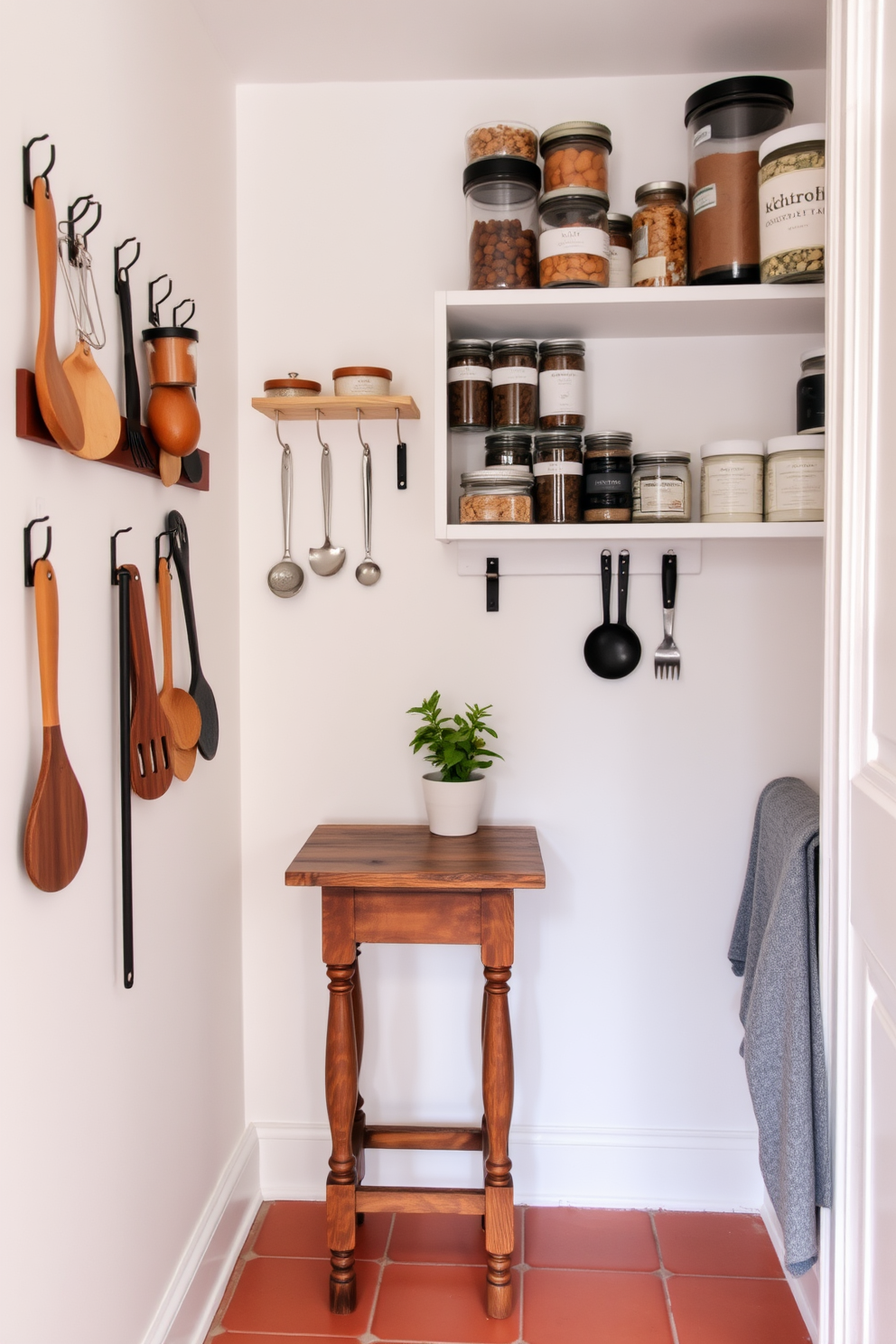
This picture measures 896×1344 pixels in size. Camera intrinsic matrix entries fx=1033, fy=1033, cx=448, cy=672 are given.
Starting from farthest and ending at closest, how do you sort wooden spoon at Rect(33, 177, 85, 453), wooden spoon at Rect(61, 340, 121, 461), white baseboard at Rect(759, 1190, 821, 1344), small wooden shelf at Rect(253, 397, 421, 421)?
small wooden shelf at Rect(253, 397, 421, 421), white baseboard at Rect(759, 1190, 821, 1344), wooden spoon at Rect(61, 340, 121, 461), wooden spoon at Rect(33, 177, 85, 453)

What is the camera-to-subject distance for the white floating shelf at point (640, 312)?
1.76 m

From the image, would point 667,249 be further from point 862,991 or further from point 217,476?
point 862,991

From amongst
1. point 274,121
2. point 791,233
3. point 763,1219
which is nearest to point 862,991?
point 763,1219

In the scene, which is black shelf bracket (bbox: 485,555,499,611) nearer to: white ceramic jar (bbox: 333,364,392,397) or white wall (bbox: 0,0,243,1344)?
white ceramic jar (bbox: 333,364,392,397)

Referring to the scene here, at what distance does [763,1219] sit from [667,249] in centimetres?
187

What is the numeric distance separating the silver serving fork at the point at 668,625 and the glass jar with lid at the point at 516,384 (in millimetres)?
387

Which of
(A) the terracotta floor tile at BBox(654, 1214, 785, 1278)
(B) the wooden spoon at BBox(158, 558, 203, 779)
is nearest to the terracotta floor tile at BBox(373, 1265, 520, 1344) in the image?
(A) the terracotta floor tile at BBox(654, 1214, 785, 1278)

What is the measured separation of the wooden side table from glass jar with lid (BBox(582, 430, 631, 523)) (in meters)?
0.62

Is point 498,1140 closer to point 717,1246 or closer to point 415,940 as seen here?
point 415,940

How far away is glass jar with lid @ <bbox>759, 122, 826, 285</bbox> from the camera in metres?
1.63

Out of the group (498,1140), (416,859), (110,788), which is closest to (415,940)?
(416,859)

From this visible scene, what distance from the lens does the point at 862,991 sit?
1342 millimetres

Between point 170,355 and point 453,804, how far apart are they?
3.06ft

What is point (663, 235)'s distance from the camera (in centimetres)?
181
